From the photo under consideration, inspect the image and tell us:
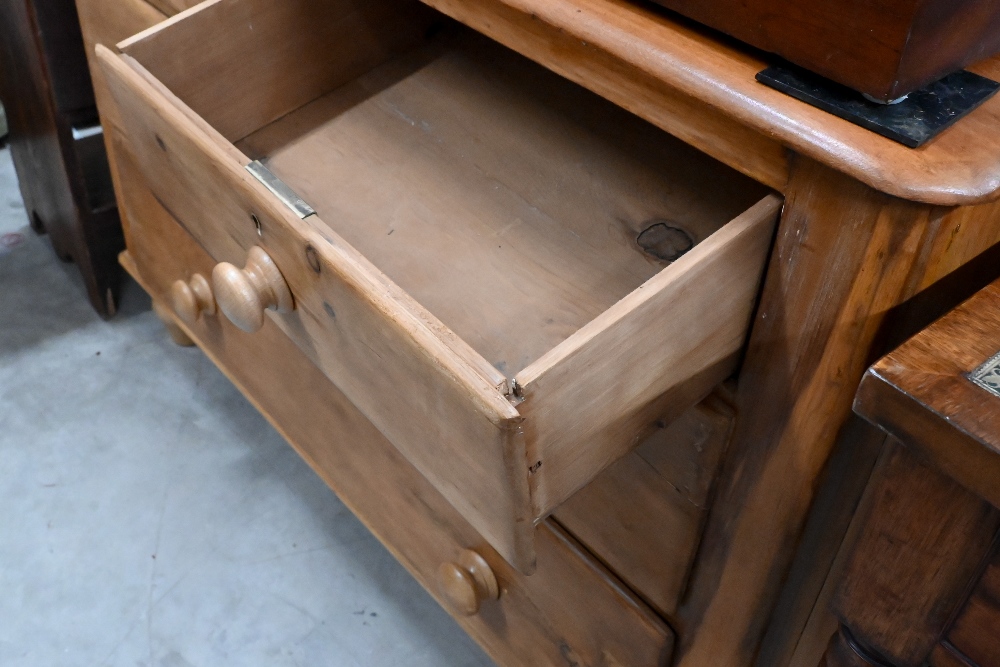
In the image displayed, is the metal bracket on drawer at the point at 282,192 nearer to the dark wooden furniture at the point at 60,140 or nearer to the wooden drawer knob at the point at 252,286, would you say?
Answer: the wooden drawer knob at the point at 252,286

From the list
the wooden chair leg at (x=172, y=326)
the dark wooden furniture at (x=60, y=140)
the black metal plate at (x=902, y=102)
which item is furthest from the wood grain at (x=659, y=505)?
the dark wooden furniture at (x=60, y=140)

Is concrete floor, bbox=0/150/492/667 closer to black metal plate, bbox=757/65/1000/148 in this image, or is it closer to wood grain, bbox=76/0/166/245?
wood grain, bbox=76/0/166/245

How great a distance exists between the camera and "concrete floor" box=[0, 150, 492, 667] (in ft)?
3.43

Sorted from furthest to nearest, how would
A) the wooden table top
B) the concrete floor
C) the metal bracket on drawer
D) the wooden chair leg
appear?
the wooden chair leg, the concrete floor, the metal bracket on drawer, the wooden table top

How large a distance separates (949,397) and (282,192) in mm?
382

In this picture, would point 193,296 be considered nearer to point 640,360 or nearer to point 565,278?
point 565,278

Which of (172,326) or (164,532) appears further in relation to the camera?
(172,326)

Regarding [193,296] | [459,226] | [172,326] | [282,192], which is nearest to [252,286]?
[282,192]

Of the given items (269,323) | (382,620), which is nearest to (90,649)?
(382,620)

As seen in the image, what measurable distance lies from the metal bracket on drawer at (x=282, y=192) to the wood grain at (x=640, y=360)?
0.19 metres

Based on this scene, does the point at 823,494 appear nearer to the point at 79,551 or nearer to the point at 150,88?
the point at 150,88

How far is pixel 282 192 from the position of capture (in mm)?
574

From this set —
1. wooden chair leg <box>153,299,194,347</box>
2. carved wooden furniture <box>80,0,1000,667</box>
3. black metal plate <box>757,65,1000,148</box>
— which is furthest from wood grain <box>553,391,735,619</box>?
wooden chair leg <box>153,299,194,347</box>

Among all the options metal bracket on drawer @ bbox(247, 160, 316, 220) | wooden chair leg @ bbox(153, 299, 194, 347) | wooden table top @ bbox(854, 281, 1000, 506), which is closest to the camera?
wooden table top @ bbox(854, 281, 1000, 506)
